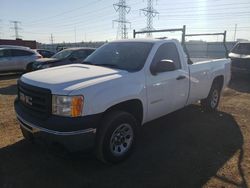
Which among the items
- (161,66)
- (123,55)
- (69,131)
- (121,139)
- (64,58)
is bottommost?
(121,139)

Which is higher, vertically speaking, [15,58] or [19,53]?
[19,53]

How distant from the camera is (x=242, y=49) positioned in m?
13.3

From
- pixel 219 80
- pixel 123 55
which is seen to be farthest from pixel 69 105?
pixel 219 80

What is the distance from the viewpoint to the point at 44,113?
362 cm

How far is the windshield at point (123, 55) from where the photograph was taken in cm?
457

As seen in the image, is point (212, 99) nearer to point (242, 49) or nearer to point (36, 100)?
point (36, 100)

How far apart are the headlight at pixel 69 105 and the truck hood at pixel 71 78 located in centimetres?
9

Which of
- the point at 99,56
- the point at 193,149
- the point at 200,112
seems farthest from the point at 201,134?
the point at 99,56

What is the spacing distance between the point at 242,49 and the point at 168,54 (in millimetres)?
9591

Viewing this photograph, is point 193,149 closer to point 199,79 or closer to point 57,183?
point 199,79

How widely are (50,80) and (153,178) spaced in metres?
1.98

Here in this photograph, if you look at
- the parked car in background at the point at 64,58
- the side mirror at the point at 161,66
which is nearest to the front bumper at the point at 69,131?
the side mirror at the point at 161,66

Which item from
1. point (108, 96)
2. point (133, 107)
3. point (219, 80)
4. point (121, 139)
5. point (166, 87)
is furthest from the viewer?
point (219, 80)

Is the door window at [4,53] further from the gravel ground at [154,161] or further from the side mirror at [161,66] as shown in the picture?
the side mirror at [161,66]
